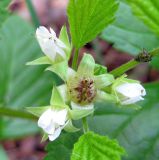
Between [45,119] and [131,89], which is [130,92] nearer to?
[131,89]

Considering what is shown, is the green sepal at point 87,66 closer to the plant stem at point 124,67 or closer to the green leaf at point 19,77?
the plant stem at point 124,67

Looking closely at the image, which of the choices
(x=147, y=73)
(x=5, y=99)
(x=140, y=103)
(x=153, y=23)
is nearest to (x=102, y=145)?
(x=153, y=23)

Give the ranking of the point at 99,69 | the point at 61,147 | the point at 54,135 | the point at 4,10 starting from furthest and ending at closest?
1. the point at 4,10
2. the point at 61,147
3. the point at 99,69
4. the point at 54,135

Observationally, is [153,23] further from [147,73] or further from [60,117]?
[147,73]

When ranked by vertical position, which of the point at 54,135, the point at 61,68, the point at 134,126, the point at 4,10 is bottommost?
the point at 134,126

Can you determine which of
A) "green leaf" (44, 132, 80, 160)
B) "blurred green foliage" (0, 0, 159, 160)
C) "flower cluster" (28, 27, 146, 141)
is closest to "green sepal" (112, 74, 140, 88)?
"flower cluster" (28, 27, 146, 141)

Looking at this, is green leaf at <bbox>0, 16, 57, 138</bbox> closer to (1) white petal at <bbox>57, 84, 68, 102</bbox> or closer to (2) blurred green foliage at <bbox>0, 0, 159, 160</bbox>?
(2) blurred green foliage at <bbox>0, 0, 159, 160</bbox>

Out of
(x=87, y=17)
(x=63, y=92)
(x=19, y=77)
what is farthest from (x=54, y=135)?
(x=19, y=77)

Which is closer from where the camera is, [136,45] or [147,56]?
[147,56]
